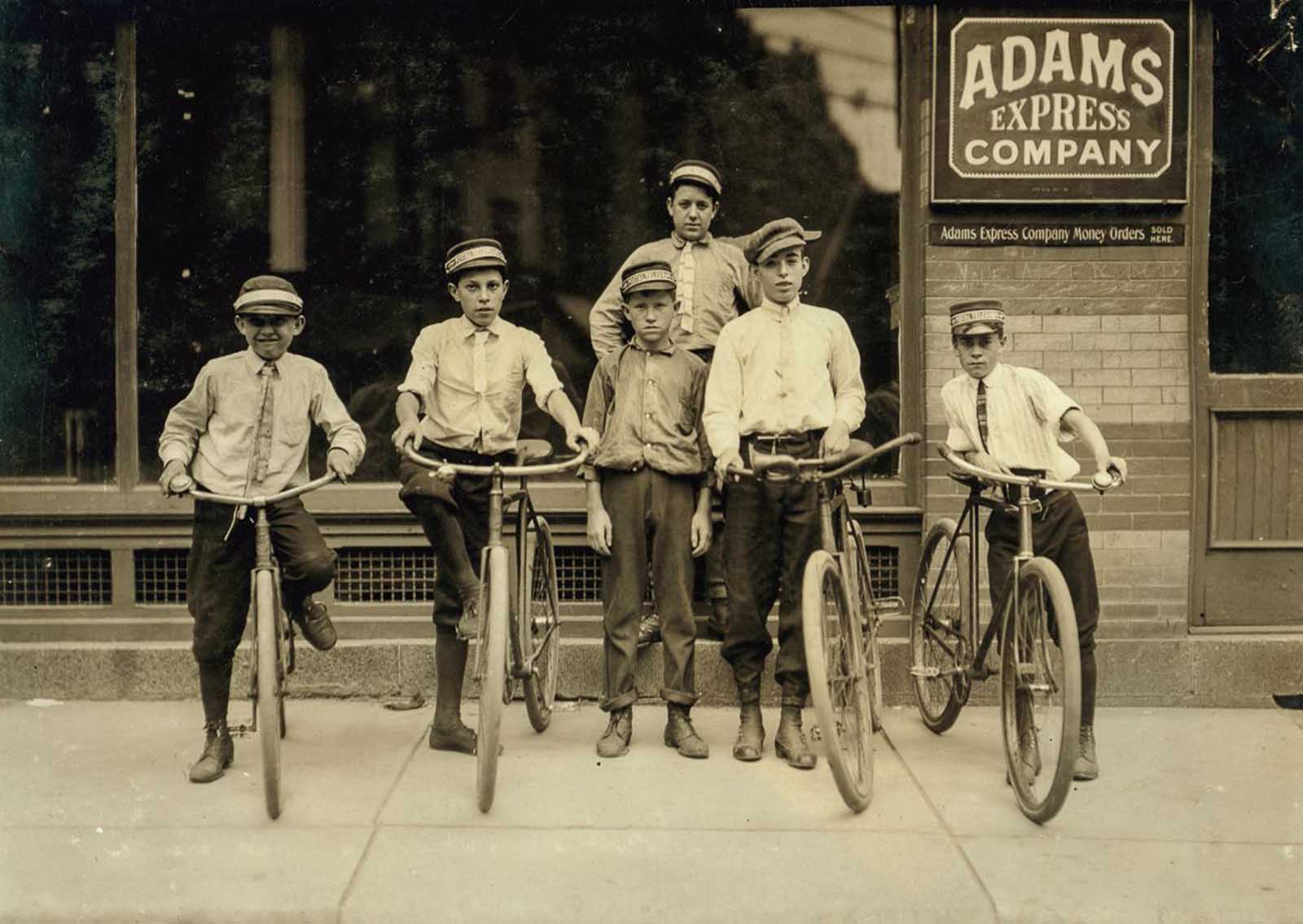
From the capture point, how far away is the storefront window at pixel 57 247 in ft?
21.6

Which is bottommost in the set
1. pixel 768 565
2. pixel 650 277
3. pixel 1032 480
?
pixel 768 565

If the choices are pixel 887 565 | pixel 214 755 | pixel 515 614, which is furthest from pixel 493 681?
pixel 887 565

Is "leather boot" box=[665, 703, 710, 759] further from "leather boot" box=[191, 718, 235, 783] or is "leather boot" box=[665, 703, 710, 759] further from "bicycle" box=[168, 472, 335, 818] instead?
"leather boot" box=[191, 718, 235, 783]

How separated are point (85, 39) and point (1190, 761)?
6463 mm

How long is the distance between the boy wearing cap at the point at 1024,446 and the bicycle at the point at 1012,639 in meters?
0.13

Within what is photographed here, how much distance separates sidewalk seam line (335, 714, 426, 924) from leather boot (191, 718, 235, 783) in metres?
0.72

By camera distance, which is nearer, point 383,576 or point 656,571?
point 656,571

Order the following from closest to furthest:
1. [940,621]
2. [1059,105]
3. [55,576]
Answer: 1. [940,621]
2. [1059,105]
3. [55,576]

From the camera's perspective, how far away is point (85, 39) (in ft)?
21.7

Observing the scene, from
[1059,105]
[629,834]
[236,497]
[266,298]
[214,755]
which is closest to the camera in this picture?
[629,834]

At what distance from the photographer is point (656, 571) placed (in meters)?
5.52

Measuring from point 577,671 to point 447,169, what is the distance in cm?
271

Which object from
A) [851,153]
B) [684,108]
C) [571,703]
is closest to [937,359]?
[851,153]

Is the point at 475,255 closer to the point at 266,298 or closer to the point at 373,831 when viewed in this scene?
the point at 266,298
